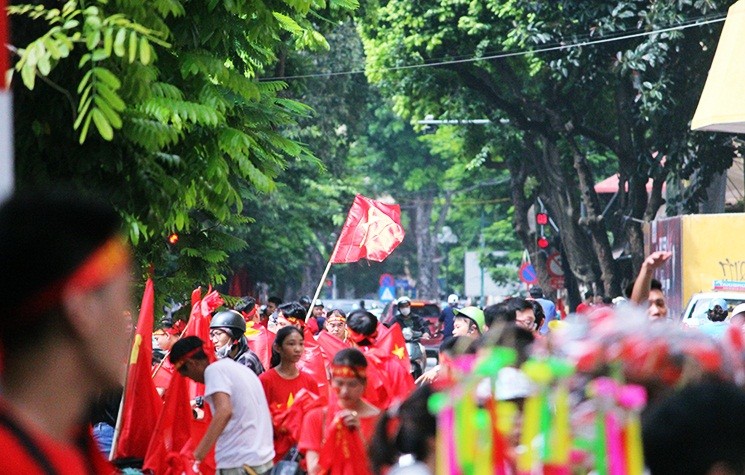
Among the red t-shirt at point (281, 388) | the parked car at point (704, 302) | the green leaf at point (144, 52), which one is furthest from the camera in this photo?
the parked car at point (704, 302)

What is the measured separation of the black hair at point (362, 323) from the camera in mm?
12211

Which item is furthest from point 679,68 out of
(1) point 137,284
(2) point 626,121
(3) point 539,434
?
(3) point 539,434

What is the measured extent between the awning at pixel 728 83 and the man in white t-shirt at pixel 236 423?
50.1 ft

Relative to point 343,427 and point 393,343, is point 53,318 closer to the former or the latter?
point 343,427

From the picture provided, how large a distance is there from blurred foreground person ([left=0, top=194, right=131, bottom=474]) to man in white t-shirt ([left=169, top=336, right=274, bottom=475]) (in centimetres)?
599

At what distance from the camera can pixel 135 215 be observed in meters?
8.20

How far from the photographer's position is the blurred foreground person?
247 centimetres

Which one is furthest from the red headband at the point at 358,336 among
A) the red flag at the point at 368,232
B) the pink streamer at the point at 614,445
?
the pink streamer at the point at 614,445

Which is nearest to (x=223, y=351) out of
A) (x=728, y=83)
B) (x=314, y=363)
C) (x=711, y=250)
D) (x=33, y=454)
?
(x=314, y=363)

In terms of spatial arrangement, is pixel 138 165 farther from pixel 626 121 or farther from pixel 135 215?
pixel 626 121

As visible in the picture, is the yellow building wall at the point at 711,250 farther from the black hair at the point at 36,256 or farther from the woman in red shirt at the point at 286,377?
the black hair at the point at 36,256

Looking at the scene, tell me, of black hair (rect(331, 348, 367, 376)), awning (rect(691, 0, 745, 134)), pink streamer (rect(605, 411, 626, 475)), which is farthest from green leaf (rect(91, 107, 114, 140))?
awning (rect(691, 0, 745, 134))

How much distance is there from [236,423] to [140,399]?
6.22ft

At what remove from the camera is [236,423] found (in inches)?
342
